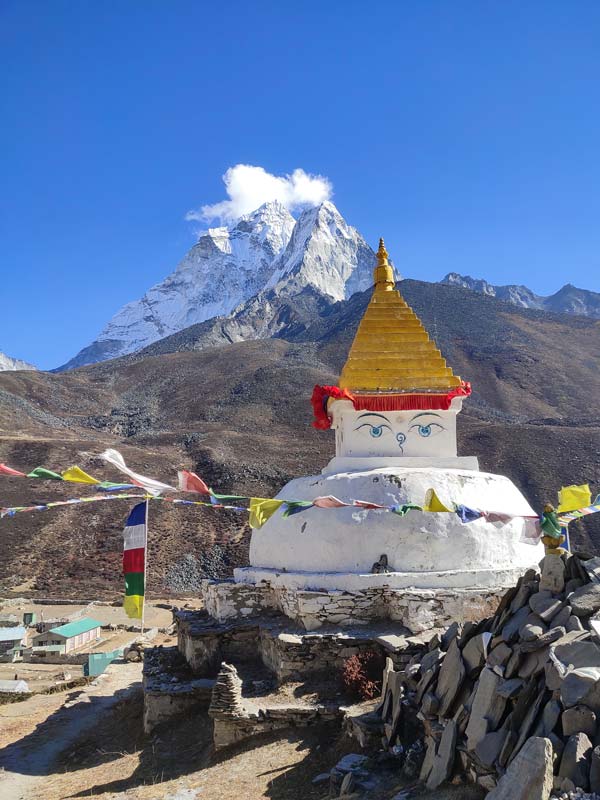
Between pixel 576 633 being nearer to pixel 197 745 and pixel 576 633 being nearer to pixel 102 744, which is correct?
pixel 197 745

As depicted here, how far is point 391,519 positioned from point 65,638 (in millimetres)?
14478

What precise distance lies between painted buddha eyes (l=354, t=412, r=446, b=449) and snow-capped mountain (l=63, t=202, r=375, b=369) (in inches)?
5077

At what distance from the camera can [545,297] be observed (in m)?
140

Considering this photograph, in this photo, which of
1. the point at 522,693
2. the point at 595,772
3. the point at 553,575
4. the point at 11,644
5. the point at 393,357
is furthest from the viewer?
the point at 11,644

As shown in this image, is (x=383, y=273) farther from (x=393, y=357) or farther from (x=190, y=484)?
(x=190, y=484)

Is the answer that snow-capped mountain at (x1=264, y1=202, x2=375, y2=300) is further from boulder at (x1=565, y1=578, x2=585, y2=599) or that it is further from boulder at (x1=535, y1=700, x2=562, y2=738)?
boulder at (x1=535, y1=700, x2=562, y2=738)

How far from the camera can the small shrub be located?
8.12 metres

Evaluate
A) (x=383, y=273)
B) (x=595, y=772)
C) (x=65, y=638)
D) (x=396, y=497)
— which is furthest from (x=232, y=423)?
(x=595, y=772)

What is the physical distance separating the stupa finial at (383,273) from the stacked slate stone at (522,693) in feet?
25.9

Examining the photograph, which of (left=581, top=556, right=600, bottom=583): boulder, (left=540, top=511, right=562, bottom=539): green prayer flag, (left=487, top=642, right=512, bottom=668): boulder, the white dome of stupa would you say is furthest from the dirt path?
(left=581, top=556, right=600, bottom=583): boulder

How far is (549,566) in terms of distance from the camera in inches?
Result: 241

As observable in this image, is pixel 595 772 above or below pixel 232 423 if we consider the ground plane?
below

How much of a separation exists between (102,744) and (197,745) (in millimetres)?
2358

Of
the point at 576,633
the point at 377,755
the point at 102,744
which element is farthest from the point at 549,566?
the point at 102,744
